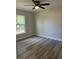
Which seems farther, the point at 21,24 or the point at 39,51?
the point at 21,24

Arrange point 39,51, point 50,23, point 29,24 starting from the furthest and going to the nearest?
point 29,24, point 50,23, point 39,51

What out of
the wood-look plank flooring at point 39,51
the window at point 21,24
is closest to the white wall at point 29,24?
the window at point 21,24

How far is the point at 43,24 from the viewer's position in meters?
8.05

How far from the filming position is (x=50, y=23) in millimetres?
7398

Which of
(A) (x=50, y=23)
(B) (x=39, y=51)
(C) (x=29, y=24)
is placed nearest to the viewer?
(B) (x=39, y=51)

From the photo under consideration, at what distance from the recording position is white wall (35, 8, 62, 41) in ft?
22.4

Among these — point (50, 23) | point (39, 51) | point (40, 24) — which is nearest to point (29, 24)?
point (40, 24)

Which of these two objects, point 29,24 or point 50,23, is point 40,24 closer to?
point 29,24
